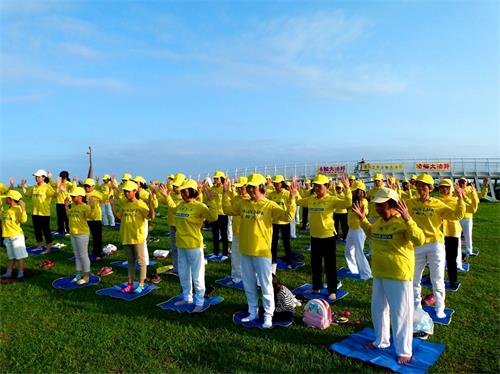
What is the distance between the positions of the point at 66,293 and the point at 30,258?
4.15 meters

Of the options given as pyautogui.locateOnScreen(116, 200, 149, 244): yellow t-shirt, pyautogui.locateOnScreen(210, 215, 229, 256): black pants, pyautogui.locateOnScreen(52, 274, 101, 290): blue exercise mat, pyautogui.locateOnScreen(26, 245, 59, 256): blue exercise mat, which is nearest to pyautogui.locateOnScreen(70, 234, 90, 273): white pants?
pyautogui.locateOnScreen(52, 274, 101, 290): blue exercise mat

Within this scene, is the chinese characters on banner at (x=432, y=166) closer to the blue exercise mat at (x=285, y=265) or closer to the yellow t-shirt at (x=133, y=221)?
the blue exercise mat at (x=285, y=265)

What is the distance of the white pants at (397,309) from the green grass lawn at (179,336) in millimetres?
535

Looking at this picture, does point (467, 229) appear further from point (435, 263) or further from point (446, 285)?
point (435, 263)

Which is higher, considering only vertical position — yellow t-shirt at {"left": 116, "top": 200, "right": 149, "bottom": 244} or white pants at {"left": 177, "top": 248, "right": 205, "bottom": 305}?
yellow t-shirt at {"left": 116, "top": 200, "right": 149, "bottom": 244}

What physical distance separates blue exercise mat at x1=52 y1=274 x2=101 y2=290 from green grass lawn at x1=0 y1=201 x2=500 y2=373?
0.21m

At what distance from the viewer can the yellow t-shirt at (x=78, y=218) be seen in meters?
9.01

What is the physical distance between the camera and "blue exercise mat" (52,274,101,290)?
29.1ft

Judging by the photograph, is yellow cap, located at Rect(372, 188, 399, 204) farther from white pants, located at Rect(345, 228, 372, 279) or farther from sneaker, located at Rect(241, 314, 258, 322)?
white pants, located at Rect(345, 228, 372, 279)

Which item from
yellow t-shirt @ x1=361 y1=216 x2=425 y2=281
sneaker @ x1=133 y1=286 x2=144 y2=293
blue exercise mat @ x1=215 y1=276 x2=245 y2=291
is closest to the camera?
yellow t-shirt @ x1=361 y1=216 x2=425 y2=281

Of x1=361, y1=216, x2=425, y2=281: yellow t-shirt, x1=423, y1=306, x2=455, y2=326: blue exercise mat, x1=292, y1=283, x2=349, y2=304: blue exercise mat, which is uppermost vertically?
x1=361, y1=216, x2=425, y2=281: yellow t-shirt

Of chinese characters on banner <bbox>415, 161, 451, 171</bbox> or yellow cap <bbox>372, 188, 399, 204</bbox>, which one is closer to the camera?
yellow cap <bbox>372, 188, 399, 204</bbox>

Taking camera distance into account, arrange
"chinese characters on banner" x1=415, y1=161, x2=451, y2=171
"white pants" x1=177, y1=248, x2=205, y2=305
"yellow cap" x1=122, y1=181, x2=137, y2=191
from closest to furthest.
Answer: "white pants" x1=177, y1=248, x2=205, y2=305, "yellow cap" x1=122, y1=181, x2=137, y2=191, "chinese characters on banner" x1=415, y1=161, x2=451, y2=171

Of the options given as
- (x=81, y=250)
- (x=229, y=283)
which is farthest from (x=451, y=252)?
(x=81, y=250)
